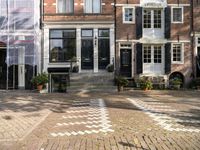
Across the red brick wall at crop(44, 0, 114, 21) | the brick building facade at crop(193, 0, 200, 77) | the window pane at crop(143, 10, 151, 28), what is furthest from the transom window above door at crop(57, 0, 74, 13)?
the brick building facade at crop(193, 0, 200, 77)

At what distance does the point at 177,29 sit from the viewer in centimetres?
2655

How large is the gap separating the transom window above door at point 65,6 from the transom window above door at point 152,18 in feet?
17.6

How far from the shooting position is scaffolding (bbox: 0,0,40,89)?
25.2m

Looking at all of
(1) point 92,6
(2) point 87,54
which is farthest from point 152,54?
(1) point 92,6

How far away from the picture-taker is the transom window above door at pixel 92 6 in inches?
1055

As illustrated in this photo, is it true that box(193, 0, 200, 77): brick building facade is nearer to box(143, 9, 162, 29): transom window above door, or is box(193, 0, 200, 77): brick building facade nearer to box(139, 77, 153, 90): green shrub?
box(143, 9, 162, 29): transom window above door

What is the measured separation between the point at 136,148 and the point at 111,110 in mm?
5834

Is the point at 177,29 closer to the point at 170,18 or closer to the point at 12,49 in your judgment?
the point at 170,18

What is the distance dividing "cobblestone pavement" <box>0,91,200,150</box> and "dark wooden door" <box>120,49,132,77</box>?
12225 millimetres

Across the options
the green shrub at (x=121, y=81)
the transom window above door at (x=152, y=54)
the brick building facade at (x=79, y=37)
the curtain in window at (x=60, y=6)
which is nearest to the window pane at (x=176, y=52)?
the transom window above door at (x=152, y=54)

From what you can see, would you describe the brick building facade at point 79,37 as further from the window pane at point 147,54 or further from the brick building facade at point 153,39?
the window pane at point 147,54

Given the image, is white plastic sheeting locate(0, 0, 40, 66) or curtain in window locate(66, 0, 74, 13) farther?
curtain in window locate(66, 0, 74, 13)

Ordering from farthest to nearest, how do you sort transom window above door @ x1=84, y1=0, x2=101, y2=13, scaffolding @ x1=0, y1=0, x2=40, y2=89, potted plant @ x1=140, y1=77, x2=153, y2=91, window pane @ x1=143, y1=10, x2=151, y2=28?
window pane @ x1=143, y1=10, x2=151, y2=28 → transom window above door @ x1=84, y1=0, x2=101, y2=13 → scaffolding @ x1=0, y1=0, x2=40, y2=89 → potted plant @ x1=140, y1=77, x2=153, y2=91

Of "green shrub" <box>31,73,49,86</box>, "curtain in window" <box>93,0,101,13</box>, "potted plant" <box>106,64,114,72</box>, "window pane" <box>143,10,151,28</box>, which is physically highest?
"curtain in window" <box>93,0,101,13</box>
